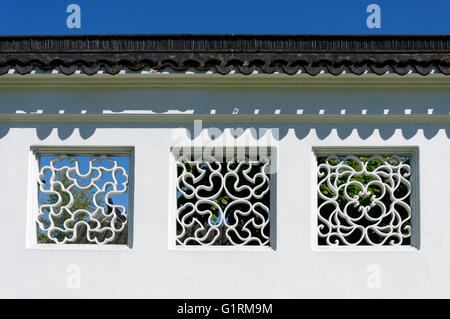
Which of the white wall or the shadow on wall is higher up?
the shadow on wall

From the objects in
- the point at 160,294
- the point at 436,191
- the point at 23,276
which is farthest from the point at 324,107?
the point at 23,276

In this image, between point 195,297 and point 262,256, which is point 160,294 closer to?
point 195,297

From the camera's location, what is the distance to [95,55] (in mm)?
4074

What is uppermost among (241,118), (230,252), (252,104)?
(252,104)

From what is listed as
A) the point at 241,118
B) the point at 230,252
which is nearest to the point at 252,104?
the point at 241,118

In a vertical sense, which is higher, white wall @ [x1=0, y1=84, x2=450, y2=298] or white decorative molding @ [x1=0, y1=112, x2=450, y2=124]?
white decorative molding @ [x1=0, y1=112, x2=450, y2=124]

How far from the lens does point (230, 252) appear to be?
4.26m

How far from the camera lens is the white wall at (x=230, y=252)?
4.22 meters

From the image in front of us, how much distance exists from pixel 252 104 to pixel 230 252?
4.35ft

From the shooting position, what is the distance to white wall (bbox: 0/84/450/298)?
13.9 feet

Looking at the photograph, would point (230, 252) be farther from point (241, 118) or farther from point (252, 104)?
point (252, 104)

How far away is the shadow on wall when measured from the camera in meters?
4.29

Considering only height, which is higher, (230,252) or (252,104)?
(252,104)

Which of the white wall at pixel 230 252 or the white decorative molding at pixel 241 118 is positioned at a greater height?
the white decorative molding at pixel 241 118
